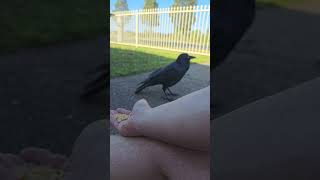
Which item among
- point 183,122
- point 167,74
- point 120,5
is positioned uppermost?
point 120,5

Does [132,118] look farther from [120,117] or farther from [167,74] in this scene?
[167,74]

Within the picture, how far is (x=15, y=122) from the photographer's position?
3410 millimetres

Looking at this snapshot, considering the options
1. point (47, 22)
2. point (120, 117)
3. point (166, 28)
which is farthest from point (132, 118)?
point (47, 22)

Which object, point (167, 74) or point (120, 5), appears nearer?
point (120, 5)

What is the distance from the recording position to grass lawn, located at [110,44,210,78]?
3412 millimetres

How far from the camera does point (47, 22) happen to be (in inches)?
133

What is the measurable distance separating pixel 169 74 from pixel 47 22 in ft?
2.70

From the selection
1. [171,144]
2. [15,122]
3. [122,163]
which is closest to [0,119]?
[15,122]

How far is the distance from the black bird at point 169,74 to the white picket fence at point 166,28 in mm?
72

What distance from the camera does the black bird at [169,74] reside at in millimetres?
3461

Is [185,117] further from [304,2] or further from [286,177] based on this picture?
[304,2]

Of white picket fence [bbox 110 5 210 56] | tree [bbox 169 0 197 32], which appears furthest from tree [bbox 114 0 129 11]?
tree [bbox 169 0 197 32]

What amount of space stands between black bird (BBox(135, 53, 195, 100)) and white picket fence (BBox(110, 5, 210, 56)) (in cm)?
7

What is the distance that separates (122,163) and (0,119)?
81 centimetres
